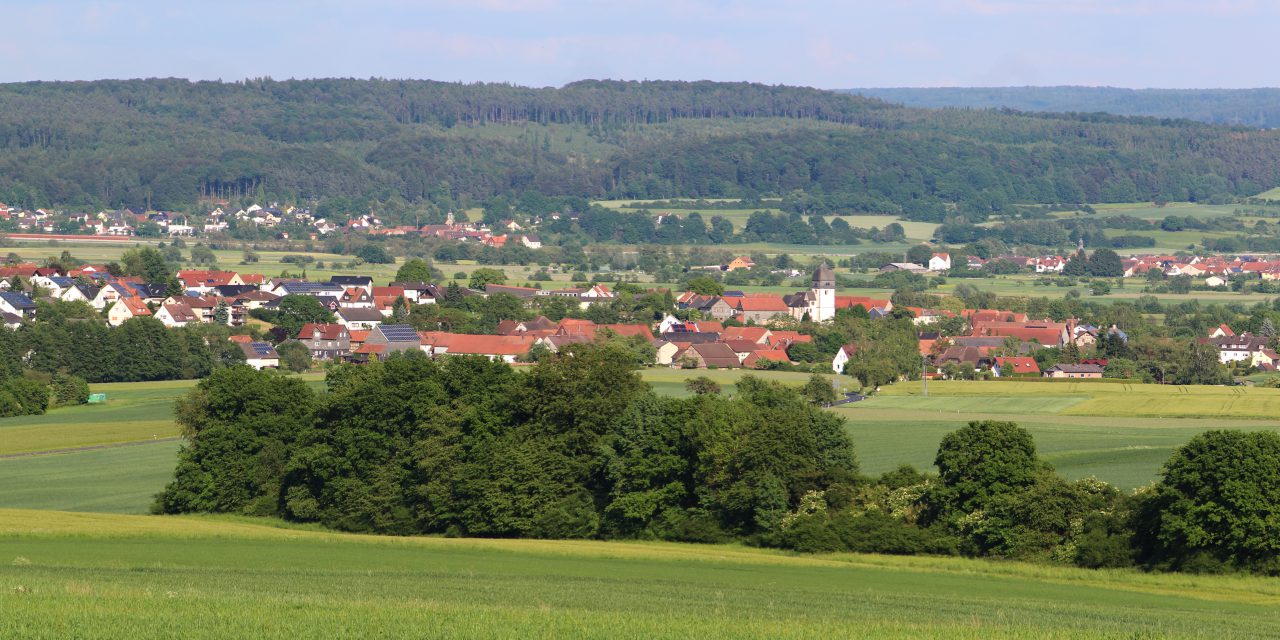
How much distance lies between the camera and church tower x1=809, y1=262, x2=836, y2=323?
107 meters

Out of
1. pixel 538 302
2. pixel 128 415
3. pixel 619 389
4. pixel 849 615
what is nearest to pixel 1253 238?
pixel 538 302

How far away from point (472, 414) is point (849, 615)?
17614 millimetres

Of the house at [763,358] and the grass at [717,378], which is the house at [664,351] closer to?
the house at [763,358]

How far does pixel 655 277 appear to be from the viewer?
14238cm

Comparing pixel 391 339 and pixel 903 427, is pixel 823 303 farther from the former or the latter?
pixel 903 427

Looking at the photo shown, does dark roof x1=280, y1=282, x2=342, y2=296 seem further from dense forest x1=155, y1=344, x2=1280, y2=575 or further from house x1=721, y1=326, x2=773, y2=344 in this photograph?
dense forest x1=155, y1=344, x2=1280, y2=575

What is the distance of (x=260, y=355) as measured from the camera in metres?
83.2

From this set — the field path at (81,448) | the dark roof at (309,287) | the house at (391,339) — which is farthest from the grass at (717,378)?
the dark roof at (309,287)

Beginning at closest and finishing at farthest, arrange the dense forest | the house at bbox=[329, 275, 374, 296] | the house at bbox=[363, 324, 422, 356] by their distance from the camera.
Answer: the dense forest < the house at bbox=[363, 324, 422, 356] < the house at bbox=[329, 275, 374, 296]

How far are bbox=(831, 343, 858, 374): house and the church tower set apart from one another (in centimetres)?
2176

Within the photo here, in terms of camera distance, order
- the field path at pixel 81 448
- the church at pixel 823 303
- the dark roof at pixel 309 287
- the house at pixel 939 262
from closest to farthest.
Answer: the field path at pixel 81 448 → the church at pixel 823 303 → the dark roof at pixel 309 287 → the house at pixel 939 262

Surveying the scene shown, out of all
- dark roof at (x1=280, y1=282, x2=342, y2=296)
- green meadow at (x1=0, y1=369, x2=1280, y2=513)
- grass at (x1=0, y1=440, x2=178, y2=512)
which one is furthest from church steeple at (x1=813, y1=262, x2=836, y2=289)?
grass at (x1=0, y1=440, x2=178, y2=512)

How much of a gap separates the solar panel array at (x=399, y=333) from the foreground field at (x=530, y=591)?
53931mm

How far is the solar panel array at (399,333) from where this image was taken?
88.9 m
